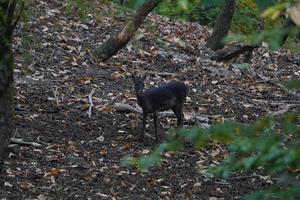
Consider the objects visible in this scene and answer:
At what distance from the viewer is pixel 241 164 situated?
8.13ft

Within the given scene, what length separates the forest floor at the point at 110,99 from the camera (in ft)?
24.5

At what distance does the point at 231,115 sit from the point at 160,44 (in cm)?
332

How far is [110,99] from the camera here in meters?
9.98

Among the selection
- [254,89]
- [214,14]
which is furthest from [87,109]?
[214,14]

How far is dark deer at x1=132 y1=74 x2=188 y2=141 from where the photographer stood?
8637 millimetres

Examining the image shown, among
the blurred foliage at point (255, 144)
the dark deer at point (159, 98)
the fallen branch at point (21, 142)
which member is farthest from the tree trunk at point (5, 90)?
the blurred foliage at point (255, 144)

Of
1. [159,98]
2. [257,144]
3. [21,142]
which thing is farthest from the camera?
Result: [159,98]

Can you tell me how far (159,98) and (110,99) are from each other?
135 cm

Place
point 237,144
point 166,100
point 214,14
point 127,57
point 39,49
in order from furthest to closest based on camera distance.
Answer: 1. point 214,14
2. point 127,57
3. point 39,49
4. point 166,100
5. point 237,144

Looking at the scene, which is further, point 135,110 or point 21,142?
point 135,110

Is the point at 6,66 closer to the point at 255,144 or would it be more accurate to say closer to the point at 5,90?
the point at 5,90

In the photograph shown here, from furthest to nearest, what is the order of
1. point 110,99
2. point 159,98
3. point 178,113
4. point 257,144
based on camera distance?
point 110,99 < point 178,113 < point 159,98 < point 257,144

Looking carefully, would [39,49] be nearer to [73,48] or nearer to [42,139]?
[73,48]

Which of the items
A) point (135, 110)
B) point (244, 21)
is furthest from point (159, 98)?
point (244, 21)
